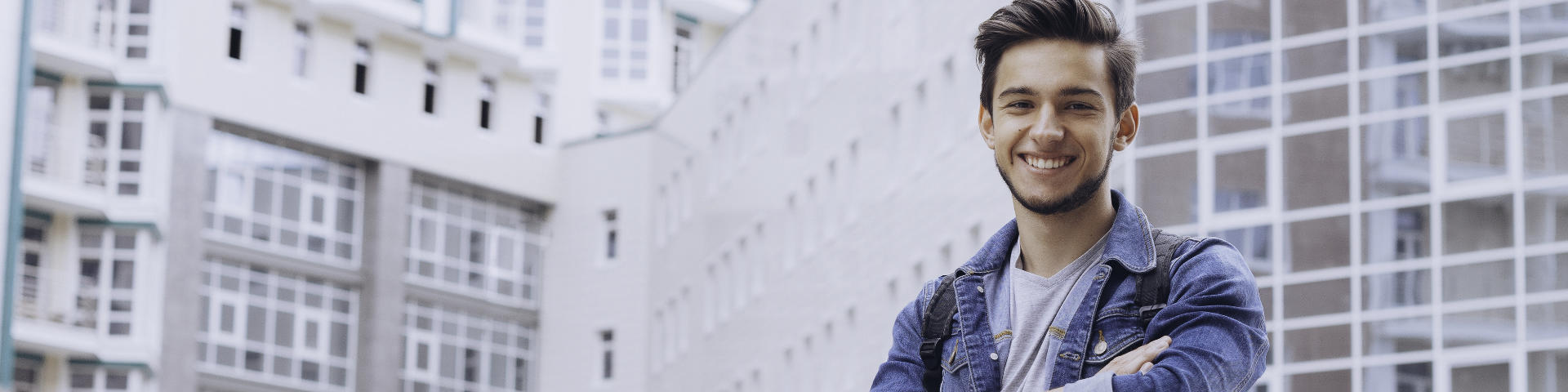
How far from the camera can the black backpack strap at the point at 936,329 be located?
4438 mm

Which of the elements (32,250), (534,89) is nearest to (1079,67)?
(32,250)

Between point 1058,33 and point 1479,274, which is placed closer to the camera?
point 1058,33

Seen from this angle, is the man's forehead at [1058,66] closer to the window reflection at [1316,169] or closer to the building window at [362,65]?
the window reflection at [1316,169]

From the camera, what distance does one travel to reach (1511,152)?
25094 millimetres

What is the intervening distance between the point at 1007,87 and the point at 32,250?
43.2 m

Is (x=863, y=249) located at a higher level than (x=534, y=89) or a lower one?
lower

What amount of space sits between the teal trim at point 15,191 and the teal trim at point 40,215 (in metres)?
0.80

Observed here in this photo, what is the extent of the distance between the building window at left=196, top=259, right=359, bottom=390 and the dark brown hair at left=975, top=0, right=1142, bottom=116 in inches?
1732

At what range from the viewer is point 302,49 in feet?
161

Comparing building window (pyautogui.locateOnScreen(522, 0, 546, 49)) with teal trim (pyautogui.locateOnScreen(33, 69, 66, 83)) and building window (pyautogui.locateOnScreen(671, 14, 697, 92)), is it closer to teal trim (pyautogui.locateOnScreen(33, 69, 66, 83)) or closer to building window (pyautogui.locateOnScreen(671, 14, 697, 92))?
building window (pyautogui.locateOnScreen(671, 14, 697, 92))

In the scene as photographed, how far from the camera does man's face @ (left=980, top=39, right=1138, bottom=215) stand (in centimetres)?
417

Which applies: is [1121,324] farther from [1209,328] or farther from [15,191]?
[15,191]

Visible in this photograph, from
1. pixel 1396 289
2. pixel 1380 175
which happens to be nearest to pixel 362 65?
pixel 1380 175

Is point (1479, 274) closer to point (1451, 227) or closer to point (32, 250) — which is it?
point (1451, 227)
